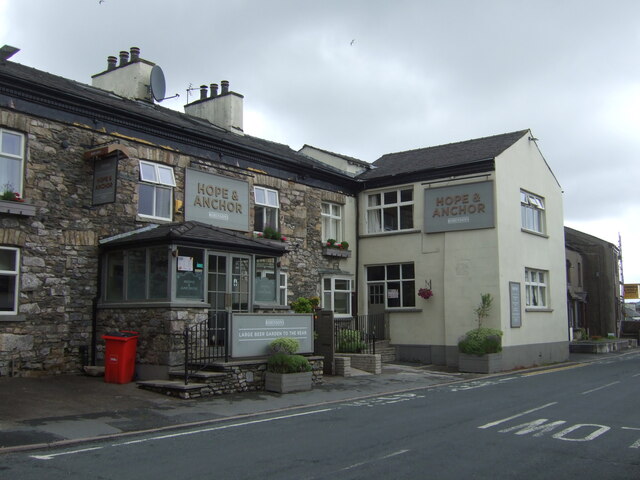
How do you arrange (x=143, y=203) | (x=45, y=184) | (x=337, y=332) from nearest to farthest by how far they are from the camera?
(x=45, y=184) → (x=143, y=203) → (x=337, y=332)

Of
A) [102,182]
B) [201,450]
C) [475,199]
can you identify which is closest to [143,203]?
[102,182]

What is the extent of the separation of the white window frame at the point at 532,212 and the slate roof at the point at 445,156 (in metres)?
2.33

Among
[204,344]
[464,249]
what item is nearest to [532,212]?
[464,249]

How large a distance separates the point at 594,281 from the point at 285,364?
130 feet

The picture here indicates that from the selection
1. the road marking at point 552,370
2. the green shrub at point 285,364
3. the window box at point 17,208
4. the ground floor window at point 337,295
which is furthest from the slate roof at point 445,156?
the window box at point 17,208

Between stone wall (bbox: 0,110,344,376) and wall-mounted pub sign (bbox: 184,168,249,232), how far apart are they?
6.05ft

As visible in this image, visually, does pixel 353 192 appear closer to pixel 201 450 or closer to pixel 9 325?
pixel 9 325

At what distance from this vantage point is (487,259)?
22516mm

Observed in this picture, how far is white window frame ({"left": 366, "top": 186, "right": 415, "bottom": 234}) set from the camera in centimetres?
2509

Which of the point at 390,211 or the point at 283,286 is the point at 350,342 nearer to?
the point at 283,286

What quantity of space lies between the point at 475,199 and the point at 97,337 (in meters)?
14.0

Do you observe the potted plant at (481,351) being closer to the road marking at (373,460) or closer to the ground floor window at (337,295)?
the ground floor window at (337,295)

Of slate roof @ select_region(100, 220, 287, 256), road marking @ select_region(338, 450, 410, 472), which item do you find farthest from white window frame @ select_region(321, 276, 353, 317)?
road marking @ select_region(338, 450, 410, 472)

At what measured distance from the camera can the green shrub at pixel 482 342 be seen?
2112cm
